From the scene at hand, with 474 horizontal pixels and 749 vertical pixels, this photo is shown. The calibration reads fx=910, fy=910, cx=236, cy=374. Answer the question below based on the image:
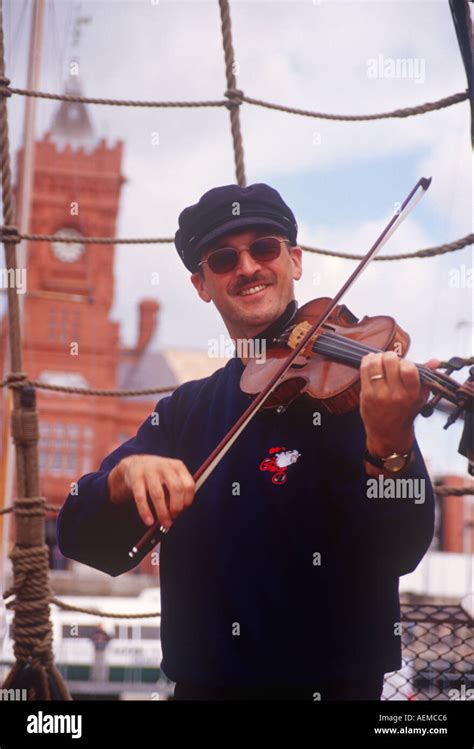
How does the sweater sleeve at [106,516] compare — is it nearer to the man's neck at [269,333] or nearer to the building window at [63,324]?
the man's neck at [269,333]

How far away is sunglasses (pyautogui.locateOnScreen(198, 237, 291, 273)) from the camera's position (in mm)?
2104

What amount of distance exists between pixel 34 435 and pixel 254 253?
78 centimetres

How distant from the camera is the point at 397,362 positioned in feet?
5.55

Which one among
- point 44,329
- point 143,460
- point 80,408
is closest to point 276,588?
point 143,460

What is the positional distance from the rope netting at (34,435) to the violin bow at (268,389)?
15.7 inches

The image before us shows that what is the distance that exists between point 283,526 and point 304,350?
1.39 ft

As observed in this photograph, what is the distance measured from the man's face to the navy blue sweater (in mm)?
133

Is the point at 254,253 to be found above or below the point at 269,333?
above

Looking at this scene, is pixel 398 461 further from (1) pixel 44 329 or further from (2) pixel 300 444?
(1) pixel 44 329

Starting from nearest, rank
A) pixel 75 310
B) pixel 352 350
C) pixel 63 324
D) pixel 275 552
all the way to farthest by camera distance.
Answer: pixel 352 350
pixel 275 552
pixel 63 324
pixel 75 310

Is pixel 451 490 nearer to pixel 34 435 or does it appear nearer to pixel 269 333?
pixel 269 333

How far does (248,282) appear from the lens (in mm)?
2096

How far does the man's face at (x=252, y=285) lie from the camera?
6.84ft

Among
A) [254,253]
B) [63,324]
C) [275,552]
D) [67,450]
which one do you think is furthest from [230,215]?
[63,324]
